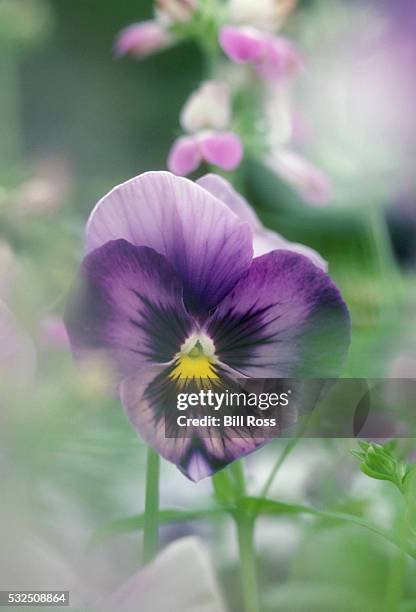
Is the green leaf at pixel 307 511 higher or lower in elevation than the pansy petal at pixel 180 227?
lower

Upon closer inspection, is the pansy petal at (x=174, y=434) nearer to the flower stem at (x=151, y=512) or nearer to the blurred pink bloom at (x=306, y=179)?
the flower stem at (x=151, y=512)

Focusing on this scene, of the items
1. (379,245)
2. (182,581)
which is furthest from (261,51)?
(182,581)

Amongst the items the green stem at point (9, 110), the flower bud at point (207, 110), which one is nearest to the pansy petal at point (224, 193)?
the flower bud at point (207, 110)

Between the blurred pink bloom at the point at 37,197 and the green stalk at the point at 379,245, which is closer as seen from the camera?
the blurred pink bloom at the point at 37,197

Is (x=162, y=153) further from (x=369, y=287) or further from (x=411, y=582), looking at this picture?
(x=411, y=582)

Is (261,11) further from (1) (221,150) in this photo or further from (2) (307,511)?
(2) (307,511)

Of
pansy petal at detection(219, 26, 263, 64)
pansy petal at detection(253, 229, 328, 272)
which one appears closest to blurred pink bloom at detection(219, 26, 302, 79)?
pansy petal at detection(219, 26, 263, 64)

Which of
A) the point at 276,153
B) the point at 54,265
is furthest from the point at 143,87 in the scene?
the point at 54,265
